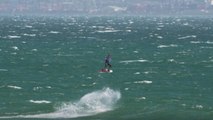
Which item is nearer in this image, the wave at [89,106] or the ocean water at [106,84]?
the wave at [89,106]

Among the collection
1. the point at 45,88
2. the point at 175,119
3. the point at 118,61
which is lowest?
the point at 175,119

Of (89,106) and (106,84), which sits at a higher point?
(106,84)

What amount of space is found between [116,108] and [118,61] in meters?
47.5

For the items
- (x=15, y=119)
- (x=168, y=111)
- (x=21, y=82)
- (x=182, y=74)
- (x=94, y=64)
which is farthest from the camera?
(x=94, y=64)

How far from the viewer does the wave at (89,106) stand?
71188 mm

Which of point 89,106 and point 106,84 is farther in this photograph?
point 106,84

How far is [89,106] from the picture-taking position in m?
75.4

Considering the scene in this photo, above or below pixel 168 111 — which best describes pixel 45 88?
above

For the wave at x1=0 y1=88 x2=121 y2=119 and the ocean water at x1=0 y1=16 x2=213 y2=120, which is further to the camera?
the ocean water at x1=0 y1=16 x2=213 y2=120

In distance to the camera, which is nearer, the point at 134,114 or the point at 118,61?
the point at 134,114

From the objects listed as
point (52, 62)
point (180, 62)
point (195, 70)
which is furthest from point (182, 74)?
point (52, 62)

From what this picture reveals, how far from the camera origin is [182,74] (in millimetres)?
102812

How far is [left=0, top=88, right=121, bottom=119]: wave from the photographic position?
7119cm

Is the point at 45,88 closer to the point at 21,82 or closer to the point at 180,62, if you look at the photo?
the point at 21,82
